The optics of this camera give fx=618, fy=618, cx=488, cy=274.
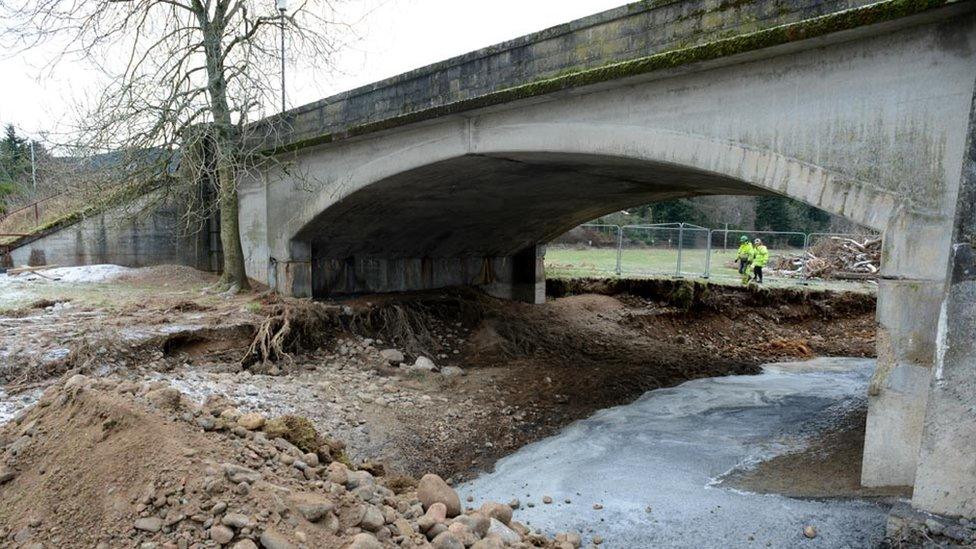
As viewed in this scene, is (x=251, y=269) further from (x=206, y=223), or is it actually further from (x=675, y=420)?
(x=675, y=420)

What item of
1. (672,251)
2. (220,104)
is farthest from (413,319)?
(672,251)

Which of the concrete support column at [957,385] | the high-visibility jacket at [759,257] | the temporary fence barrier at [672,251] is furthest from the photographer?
the temporary fence barrier at [672,251]

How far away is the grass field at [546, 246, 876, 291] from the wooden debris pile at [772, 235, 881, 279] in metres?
0.74

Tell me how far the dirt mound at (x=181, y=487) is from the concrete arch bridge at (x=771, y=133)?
2.77m

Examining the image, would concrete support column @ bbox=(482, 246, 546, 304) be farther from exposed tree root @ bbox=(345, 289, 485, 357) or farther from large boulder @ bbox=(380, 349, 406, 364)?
large boulder @ bbox=(380, 349, 406, 364)

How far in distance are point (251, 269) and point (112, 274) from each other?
2.76m

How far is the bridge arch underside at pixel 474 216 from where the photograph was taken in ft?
27.5

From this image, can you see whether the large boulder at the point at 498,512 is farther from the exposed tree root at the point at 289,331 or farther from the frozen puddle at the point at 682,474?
the exposed tree root at the point at 289,331

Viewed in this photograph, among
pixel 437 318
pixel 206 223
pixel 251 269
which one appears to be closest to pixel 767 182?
pixel 437 318

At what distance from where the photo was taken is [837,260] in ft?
58.7

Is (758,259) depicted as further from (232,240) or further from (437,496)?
(437,496)

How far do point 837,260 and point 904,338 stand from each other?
15.3 metres

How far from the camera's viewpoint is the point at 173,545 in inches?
105

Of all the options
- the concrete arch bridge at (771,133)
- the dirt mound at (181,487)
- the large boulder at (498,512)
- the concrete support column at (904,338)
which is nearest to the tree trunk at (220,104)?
the concrete arch bridge at (771,133)
